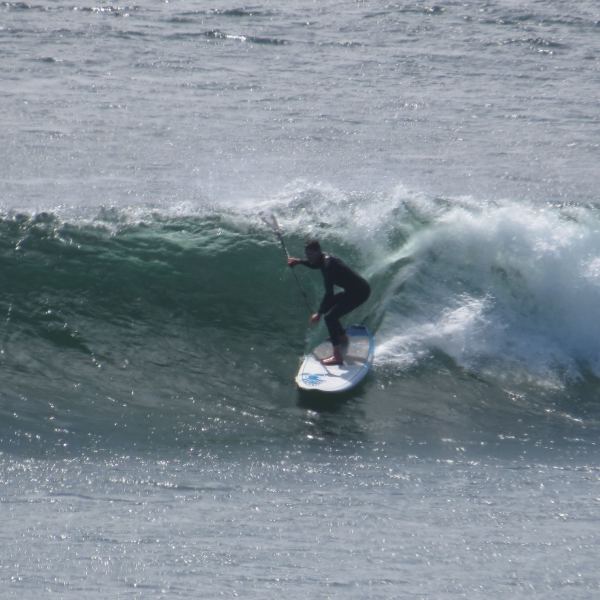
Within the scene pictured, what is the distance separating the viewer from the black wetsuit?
11.1 m

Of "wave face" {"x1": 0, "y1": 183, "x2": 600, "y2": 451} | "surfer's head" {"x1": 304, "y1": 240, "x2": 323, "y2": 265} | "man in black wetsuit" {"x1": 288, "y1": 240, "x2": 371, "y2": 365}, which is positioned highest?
"surfer's head" {"x1": 304, "y1": 240, "x2": 323, "y2": 265}

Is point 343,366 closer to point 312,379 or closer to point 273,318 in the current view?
point 312,379

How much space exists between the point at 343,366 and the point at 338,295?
2.48 ft

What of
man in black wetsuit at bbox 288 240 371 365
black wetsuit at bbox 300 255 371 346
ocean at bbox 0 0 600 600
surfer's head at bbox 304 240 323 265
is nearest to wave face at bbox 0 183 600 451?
ocean at bbox 0 0 600 600

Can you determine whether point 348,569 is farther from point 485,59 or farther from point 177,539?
point 485,59

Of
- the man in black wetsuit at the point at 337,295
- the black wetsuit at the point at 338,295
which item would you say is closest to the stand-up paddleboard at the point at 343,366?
the man in black wetsuit at the point at 337,295

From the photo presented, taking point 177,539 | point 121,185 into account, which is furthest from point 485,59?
point 177,539

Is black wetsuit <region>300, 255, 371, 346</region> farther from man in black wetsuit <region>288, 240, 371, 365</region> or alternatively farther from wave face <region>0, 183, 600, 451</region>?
wave face <region>0, 183, 600, 451</region>

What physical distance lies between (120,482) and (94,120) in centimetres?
1172

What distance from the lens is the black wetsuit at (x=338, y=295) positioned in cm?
1106

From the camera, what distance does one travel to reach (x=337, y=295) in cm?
1123

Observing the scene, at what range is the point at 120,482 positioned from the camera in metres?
8.90

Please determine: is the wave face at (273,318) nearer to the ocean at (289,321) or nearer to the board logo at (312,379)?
the ocean at (289,321)

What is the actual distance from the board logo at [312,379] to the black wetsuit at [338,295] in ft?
1.37
